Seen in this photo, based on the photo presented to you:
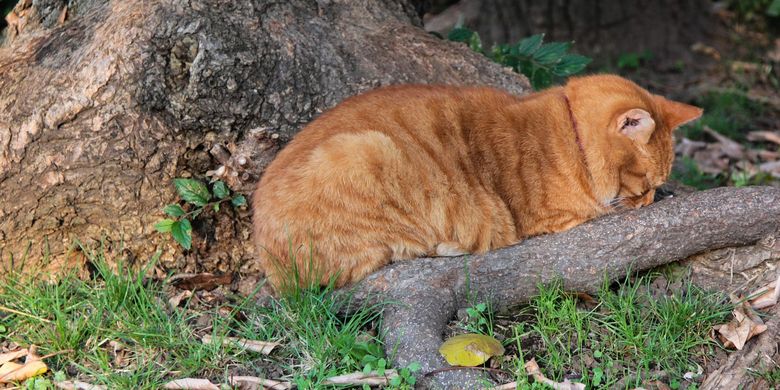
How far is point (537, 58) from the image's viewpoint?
5.12 metres

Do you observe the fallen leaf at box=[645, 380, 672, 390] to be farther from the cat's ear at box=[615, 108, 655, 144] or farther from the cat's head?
the cat's ear at box=[615, 108, 655, 144]

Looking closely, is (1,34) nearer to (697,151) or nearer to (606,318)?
(606,318)

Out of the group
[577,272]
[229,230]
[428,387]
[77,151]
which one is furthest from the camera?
[229,230]

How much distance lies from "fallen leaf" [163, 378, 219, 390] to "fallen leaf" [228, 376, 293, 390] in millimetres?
88

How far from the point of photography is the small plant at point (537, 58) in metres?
5.05

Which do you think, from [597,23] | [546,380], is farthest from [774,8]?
[546,380]

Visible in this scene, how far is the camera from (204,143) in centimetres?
407

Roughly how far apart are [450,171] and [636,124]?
0.89 meters

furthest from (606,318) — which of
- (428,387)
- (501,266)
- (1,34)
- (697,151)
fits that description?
(1,34)

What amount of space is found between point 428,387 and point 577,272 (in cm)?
93

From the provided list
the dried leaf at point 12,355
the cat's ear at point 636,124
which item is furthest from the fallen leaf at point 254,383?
the cat's ear at point 636,124

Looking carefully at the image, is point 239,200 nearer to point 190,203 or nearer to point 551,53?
point 190,203

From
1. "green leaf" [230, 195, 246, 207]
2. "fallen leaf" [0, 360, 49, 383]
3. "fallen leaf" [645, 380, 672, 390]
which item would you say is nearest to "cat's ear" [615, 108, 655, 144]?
"fallen leaf" [645, 380, 672, 390]

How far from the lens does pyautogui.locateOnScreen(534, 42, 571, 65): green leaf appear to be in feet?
16.6
